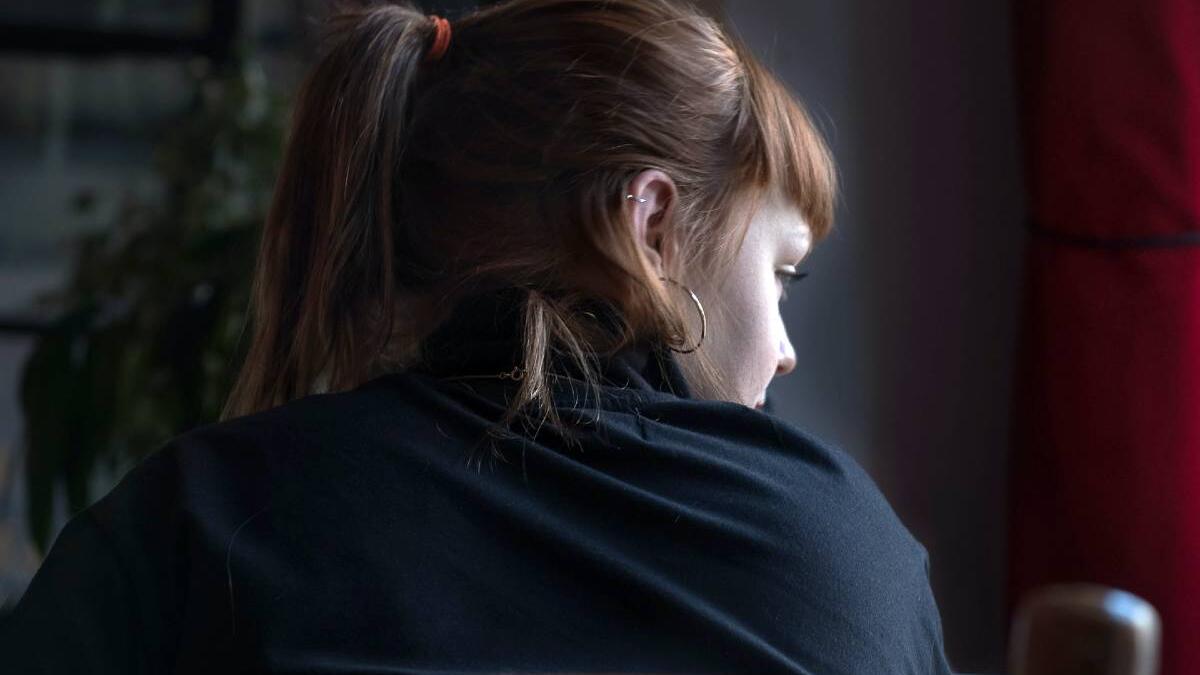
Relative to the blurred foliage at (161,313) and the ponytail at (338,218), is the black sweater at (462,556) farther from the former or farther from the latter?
the blurred foliage at (161,313)

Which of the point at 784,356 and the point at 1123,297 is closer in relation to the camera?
the point at 784,356

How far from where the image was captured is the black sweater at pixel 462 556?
0.70m

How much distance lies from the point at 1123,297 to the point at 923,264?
376 mm

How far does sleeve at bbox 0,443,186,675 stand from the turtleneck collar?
0.18 metres

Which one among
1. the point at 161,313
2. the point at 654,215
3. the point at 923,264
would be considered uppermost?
the point at 654,215

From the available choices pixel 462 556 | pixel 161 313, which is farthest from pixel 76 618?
pixel 161 313

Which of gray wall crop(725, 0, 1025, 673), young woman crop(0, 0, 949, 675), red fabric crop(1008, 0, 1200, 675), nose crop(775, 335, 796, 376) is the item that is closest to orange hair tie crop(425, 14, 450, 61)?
young woman crop(0, 0, 949, 675)

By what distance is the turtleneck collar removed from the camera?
31.5 inches

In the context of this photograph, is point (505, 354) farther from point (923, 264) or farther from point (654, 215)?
point (923, 264)

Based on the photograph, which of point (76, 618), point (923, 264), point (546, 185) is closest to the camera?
point (76, 618)

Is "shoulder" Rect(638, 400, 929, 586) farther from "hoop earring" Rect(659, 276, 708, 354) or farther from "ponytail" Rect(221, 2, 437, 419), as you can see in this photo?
"ponytail" Rect(221, 2, 437, 419)

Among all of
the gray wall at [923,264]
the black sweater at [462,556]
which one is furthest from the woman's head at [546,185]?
the gray wall at [923,264]

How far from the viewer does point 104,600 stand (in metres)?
→ 0.71

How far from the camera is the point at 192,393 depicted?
177 cm
